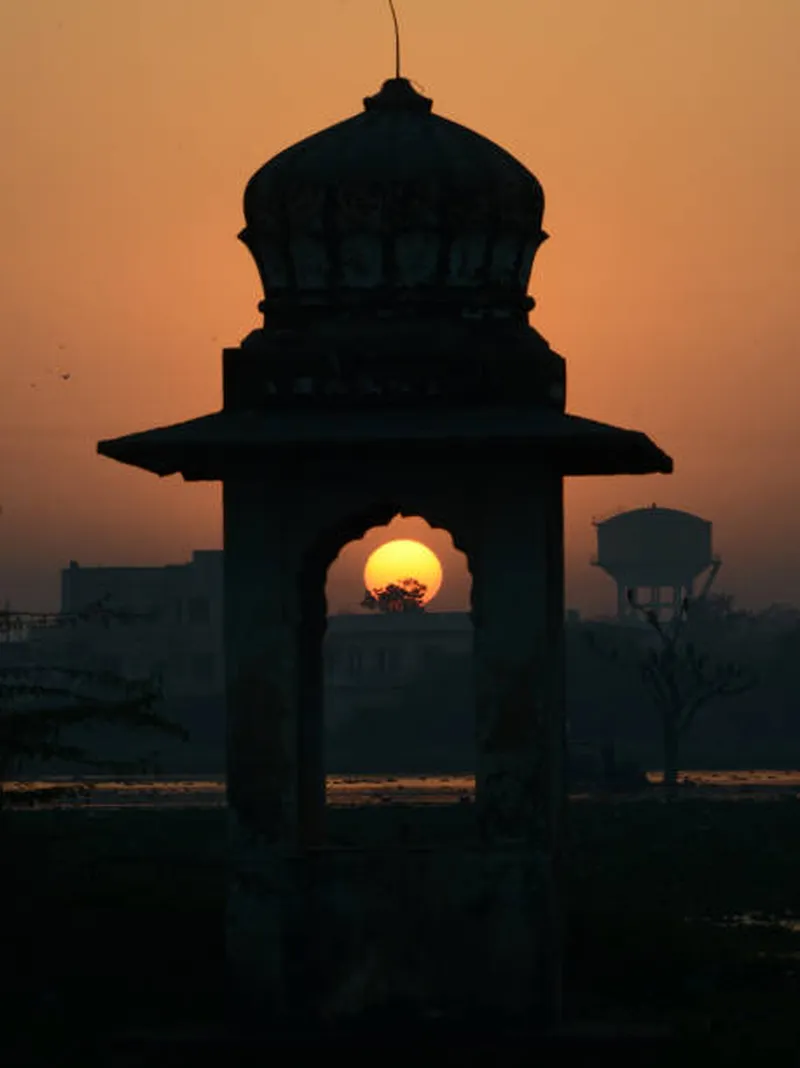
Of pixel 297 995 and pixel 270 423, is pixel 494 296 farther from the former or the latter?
pixel 297 995

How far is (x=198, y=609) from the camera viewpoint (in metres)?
140

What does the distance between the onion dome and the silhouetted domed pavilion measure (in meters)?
0.02

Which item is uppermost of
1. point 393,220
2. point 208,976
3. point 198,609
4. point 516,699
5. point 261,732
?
point 198,609

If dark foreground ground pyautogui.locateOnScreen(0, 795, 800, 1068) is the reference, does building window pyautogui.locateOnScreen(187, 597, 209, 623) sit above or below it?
above

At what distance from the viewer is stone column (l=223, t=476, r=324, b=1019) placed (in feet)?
63.6

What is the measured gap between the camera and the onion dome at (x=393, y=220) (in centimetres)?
1978

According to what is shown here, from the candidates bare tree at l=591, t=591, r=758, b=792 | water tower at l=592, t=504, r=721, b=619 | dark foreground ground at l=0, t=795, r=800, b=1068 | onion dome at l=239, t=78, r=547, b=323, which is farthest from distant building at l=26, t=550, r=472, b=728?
onion dome at l=239, t=78, r=547, b=323

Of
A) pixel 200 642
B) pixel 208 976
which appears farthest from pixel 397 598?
pixel 208 976

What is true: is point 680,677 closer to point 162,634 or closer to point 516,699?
point 162,634

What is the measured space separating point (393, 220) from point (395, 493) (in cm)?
193

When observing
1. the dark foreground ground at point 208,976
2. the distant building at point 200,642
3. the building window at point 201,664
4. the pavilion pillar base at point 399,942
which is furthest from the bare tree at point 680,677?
the pavilion pillar base at point 399,942

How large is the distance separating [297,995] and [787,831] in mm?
31486

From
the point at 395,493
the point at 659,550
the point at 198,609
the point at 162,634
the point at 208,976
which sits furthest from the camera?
the point at 659,550

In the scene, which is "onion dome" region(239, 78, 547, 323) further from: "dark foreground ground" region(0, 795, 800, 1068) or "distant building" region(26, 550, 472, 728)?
"distant building" region(26, 550, 472, 728)
